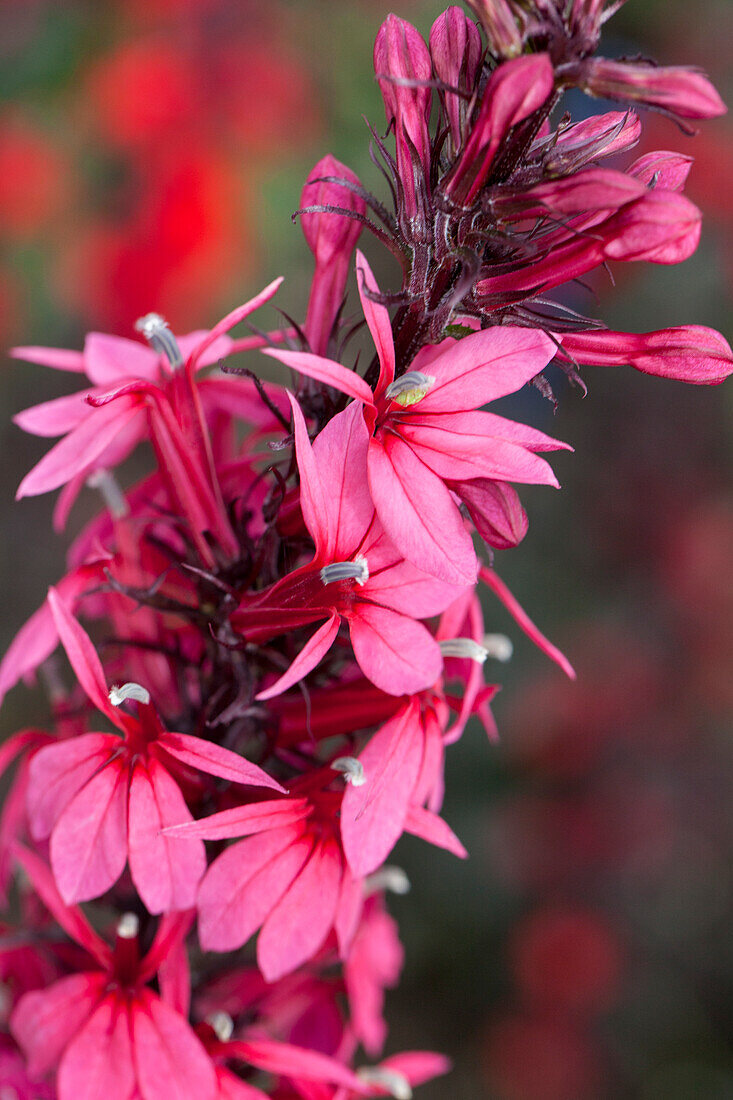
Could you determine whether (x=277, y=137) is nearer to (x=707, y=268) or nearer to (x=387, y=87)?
(x=707, y=268)

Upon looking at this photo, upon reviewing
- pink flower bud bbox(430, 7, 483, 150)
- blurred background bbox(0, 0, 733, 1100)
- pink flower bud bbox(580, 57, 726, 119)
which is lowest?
blurred background bbox(0, 0, 733, 1100)

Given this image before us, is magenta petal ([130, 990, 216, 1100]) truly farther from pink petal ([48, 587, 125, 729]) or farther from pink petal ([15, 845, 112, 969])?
pink petal ([48, 587, 125, 729])

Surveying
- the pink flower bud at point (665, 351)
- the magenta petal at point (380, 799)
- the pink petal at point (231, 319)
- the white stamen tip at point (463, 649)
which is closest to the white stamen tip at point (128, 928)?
the magenta petal at point (380, 799)

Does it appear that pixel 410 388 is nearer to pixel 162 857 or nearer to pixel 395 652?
pixel 395 652

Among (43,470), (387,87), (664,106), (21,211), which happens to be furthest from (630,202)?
(21,211)

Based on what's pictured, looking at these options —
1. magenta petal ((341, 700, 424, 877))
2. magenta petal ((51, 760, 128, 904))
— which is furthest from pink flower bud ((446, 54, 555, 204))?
magenta petal ((51, 760, 128, 904))

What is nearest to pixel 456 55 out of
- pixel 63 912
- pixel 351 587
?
pixel 351 587

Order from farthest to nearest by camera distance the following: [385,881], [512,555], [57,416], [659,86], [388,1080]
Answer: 1. [512,555]
2. [385,881]
3. [388,1080]
4. [57,416]
5. [659,86]
